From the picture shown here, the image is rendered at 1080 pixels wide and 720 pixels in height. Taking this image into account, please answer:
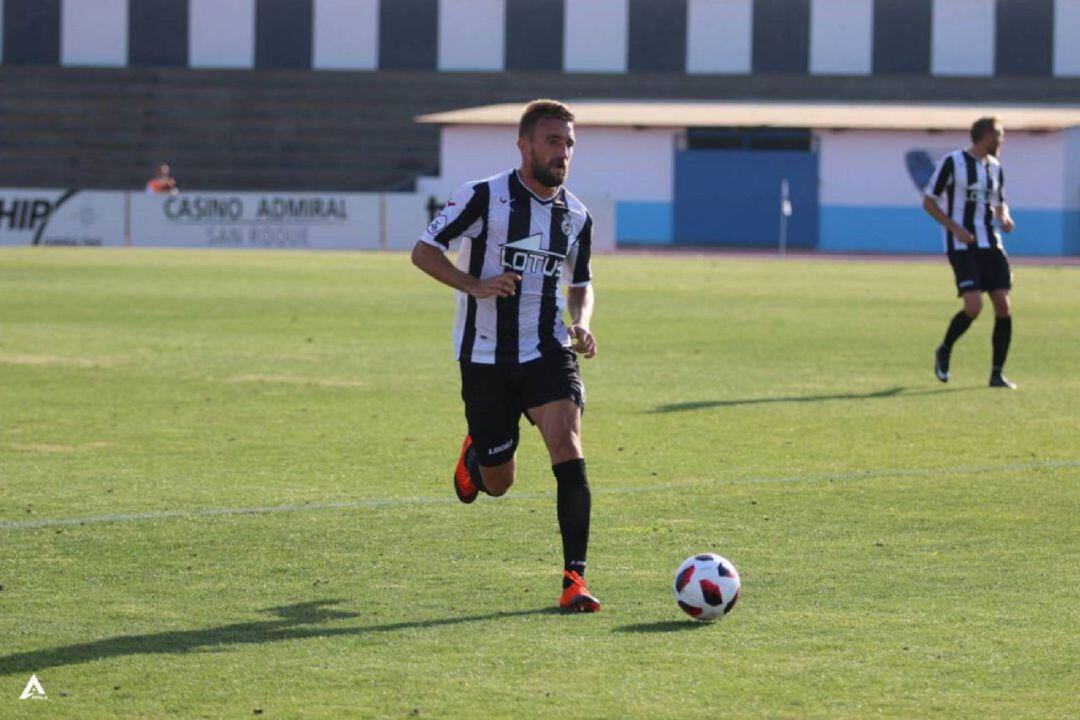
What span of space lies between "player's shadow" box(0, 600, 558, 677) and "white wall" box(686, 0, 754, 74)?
51.5 meters

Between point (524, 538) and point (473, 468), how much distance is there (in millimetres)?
386

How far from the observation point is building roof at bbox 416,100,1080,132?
49.2m

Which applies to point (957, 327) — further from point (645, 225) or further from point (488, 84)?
point (488, 84)

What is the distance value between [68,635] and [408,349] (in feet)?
40.4

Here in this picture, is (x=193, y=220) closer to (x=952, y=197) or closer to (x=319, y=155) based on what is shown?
(x=319, y=155)

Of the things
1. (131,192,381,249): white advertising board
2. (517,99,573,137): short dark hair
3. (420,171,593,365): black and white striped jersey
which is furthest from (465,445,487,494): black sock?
(131,192,381,249): white advertising board

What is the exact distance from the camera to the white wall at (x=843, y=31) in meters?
56.3

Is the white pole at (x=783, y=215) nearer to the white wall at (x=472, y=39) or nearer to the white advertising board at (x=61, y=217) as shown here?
the white wall at (x=472, y=39)

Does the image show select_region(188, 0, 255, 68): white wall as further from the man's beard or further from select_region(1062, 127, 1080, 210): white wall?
the man's beard

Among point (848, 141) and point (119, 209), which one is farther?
point (848, 141)

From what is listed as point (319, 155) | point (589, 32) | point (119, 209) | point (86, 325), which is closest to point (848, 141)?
point (589, 32)

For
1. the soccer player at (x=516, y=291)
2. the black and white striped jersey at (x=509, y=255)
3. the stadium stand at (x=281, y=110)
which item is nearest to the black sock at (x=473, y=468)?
the soccer player at (x=516, y=291)

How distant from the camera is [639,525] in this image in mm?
8469

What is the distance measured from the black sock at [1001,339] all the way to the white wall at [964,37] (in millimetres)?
42980
